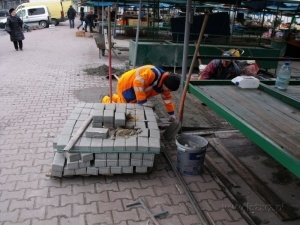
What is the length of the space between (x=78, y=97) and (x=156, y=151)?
3.64m

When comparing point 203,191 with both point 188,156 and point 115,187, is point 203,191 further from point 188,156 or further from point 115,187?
point 115,187

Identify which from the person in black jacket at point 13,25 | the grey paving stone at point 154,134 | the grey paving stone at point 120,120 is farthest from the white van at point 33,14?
the grey paving stone at point 154,134

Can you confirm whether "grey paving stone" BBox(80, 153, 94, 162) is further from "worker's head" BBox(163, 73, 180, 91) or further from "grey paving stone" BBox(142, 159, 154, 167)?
"worker's head" BBox(163, 73, 180, 91)

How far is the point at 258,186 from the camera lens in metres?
3.46

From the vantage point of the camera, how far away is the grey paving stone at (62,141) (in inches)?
129

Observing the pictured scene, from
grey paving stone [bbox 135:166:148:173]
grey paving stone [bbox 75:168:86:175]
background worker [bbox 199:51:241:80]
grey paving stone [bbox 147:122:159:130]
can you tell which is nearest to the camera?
grey paving stone [bbox 75:168:86:175]

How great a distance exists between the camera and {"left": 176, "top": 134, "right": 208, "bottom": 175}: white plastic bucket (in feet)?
11.2

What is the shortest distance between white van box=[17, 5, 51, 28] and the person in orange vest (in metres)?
→ 22.8

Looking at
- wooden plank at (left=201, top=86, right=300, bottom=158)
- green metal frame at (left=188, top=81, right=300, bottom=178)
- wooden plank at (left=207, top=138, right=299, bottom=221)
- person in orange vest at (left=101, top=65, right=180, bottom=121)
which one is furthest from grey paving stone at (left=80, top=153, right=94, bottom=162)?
wooden plank at (left=207, top=138, right=299, bottom=221)

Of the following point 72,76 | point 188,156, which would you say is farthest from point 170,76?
point 72,76

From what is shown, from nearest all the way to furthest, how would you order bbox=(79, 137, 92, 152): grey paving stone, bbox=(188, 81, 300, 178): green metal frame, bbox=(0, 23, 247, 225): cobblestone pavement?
bbox=(188, 81, 300, 178): green metal frame → bbox=(0, 23, 247, 225): cobblestone pavement → bbox=(79, 137, 92, 152): grey paving stone

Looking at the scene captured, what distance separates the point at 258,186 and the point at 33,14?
2504 cm

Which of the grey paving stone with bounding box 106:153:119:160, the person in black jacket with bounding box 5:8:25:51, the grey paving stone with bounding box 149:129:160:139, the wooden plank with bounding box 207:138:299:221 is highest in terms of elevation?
the person in black jacket with bounding box 5:8:25:51

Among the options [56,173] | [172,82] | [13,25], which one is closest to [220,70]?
[172,82]
